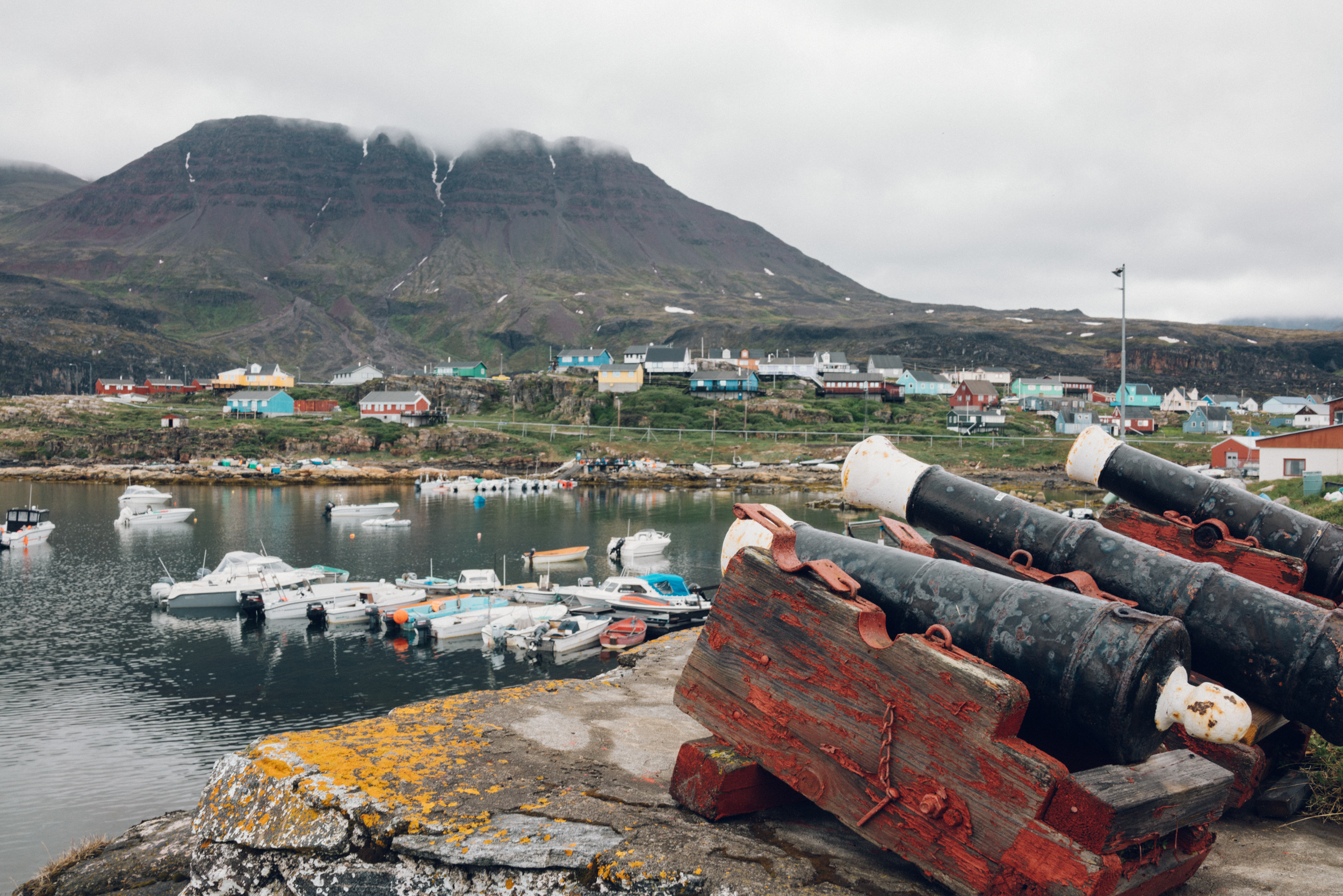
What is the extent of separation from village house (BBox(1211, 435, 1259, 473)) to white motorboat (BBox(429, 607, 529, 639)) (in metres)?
62.7

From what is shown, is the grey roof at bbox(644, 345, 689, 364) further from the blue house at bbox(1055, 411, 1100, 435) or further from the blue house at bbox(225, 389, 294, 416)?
the blue house at bbox(1055, 411, 1100, 435)

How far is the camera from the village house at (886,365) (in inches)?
6142

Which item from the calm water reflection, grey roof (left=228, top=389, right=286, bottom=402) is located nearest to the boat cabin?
the calm water reflection

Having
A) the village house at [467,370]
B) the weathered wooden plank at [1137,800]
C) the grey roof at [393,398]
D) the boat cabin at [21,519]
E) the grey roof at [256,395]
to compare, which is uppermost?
the village house at [467,370]

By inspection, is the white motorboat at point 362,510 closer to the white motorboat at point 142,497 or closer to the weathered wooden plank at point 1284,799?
the white motorboat at point 142,497

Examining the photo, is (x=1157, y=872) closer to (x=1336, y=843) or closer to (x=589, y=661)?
(x=1336, y=843)

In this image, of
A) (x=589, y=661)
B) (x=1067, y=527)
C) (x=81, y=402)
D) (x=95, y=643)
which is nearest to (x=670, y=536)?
(x=589, y=661)

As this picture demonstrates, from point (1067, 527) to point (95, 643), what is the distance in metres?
34.8

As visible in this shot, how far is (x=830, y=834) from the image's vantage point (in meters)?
5.36

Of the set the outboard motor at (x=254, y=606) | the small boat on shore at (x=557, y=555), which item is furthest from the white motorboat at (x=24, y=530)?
the small boat on shore at (x=557, y=555)

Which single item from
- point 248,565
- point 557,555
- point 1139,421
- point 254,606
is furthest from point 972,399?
point 254,606

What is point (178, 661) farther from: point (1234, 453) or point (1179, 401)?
point (1179, 401)

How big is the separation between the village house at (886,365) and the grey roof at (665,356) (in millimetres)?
37164

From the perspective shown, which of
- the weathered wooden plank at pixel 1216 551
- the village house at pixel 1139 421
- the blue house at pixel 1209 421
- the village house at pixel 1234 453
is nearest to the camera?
the weathered wooden plank at pixel 1216 551
